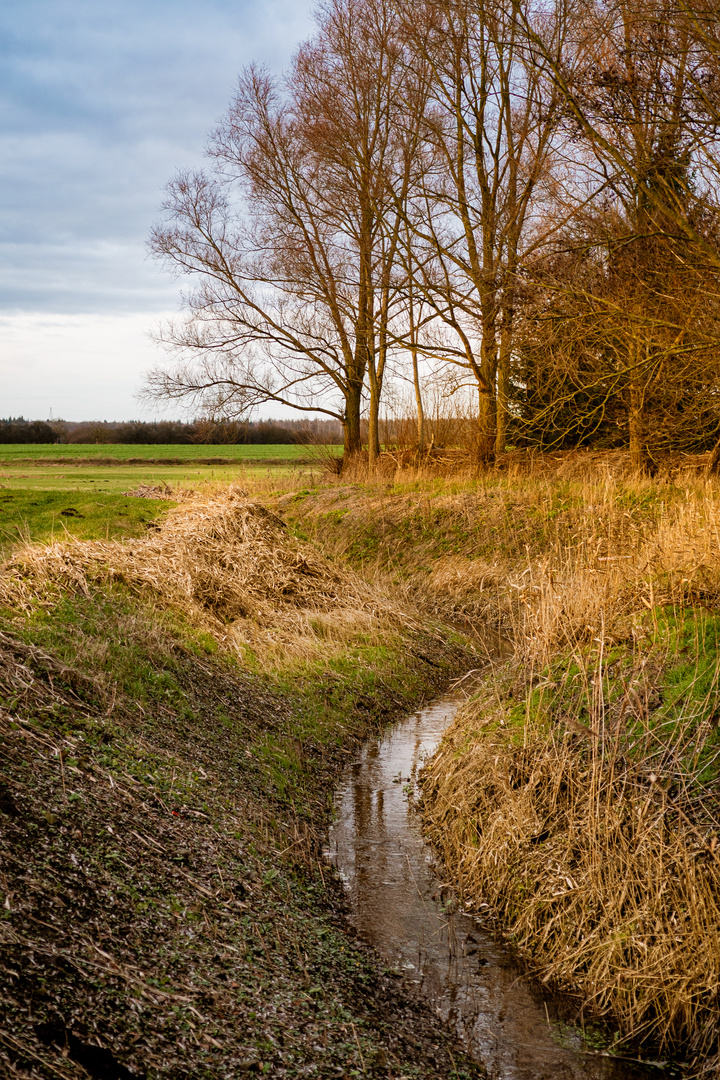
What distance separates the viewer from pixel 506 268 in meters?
11.6

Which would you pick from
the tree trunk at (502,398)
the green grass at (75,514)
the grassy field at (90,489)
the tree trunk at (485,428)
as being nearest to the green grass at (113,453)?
the grassy field at (90,489)

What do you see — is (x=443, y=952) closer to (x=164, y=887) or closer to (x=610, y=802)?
(x=610, y=802)

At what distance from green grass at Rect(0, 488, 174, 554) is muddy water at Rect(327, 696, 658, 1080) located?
22.6ft

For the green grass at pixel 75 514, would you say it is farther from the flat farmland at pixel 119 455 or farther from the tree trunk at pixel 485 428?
the flat farmland at pixel 119 455

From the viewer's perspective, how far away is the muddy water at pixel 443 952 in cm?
386

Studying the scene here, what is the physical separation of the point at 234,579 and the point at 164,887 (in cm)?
709

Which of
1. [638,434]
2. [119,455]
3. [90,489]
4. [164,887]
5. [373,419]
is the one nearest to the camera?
[164,887]

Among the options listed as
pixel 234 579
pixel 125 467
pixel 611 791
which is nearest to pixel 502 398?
pixel 234 579

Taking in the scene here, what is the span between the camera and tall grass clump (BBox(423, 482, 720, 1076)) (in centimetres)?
412

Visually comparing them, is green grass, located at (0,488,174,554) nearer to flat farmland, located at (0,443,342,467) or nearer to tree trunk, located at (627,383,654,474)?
tree trunk, located at (627,383,654,474)

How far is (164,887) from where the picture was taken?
13.6 ft

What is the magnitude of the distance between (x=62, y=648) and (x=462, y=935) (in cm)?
373

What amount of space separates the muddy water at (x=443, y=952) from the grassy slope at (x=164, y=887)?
0.20 metres

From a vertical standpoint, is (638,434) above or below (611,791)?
above
